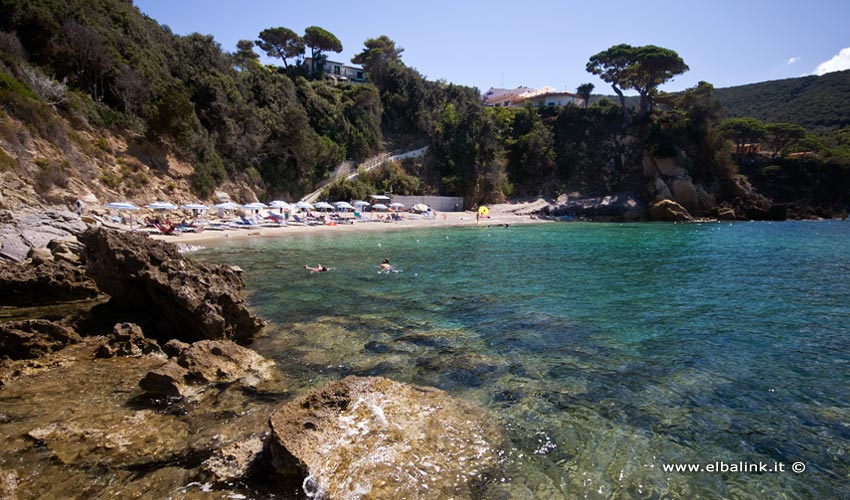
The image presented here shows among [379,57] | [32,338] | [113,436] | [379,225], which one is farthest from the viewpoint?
[379,57]

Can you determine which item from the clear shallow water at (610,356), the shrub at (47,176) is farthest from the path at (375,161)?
the clear shallow water at (610,356)

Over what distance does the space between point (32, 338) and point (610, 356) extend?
1069 cm

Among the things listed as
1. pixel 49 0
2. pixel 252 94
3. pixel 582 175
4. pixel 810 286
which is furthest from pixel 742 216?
pixel 49 0

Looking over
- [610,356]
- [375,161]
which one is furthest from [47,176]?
[375,161]

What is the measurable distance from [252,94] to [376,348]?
4427 centimetres

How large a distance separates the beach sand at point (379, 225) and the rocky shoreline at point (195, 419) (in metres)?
16.9

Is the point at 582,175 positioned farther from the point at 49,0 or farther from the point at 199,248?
the point at 49,0

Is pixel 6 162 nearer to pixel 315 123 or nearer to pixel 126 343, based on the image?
pixel 126 343

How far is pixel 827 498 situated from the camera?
4.41m

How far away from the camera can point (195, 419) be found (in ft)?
18.3

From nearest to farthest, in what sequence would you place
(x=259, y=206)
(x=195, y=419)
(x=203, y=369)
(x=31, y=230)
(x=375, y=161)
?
(x=195, y=419) → (x=203, y=369) → (x=31, y=230) → (x=259, y=206) → (x=375, y=161)

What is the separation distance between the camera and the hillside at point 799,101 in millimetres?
83312

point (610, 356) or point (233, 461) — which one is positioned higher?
point (233, 461)

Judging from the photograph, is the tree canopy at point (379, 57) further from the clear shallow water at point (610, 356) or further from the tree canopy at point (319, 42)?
the clear shallow water at point (610, 356)
